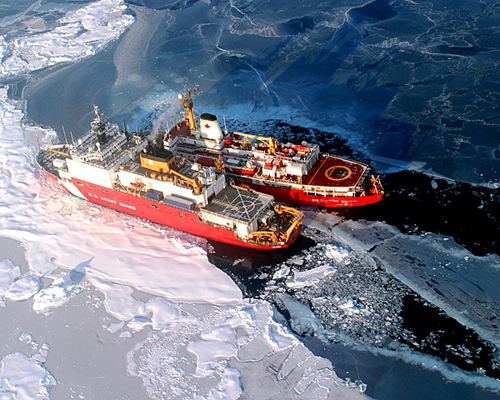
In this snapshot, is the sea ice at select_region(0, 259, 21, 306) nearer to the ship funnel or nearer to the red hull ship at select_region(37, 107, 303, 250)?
the red hull ship at select_region(37, 107, 303, 250)

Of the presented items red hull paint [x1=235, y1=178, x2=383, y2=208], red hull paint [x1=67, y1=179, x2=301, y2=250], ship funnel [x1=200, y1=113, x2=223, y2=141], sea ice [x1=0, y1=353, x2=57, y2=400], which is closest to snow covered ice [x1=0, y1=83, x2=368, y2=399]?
sea ice [x1=0, y1=353, x2=57, y2=400]

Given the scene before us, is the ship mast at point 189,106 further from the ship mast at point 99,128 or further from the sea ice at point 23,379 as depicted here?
the sea ice at point 23,379

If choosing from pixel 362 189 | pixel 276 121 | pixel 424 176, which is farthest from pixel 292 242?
pixel 276 121

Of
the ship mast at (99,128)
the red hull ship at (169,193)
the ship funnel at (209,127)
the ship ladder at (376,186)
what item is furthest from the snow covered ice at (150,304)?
the ship ladder at (376,186)

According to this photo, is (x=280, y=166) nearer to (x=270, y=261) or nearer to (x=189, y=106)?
(x=270, y=261)

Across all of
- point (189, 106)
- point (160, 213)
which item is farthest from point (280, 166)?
point (160, 213)

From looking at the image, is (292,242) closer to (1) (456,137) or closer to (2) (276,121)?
(2) (276,121)
